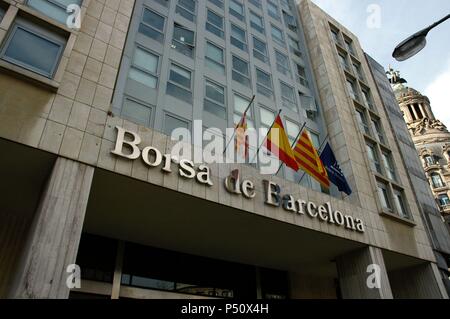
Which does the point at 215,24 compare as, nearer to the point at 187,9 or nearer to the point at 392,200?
the point at 187,9

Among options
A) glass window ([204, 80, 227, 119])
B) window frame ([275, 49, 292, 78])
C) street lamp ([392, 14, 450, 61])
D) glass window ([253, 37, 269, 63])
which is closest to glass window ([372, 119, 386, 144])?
window frame ([275, 49, 292, 78])

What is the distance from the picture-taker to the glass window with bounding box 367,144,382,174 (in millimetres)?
19433

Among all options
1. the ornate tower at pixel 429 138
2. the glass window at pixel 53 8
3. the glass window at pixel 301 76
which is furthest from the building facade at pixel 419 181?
the ornate tower at pixel 429 138

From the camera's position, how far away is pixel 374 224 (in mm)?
15930

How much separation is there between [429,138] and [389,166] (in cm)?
4619

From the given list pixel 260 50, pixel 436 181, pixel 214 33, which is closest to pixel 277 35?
pixel 260 50

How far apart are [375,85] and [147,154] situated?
20.9 metres

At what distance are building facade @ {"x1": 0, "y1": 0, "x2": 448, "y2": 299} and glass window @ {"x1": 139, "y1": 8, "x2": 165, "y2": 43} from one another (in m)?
0.07

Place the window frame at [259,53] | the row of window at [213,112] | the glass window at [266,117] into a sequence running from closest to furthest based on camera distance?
the row of window at [213,112], the glass window at [266,117], the window frame at [259,53]

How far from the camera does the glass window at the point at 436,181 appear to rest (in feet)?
172

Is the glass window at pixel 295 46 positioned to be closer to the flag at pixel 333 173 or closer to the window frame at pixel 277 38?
the window frame at pixel 277 38

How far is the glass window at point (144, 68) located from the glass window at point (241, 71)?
4368mm

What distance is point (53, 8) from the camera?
451 inches
